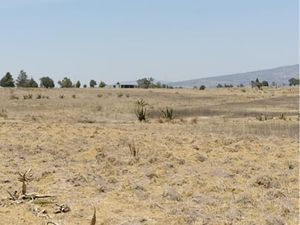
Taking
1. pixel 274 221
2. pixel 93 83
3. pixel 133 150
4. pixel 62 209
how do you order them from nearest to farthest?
pixel 274 221, pixel 62 209, pixel 133 150, pixel 93 83

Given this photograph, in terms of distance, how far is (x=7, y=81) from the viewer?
8144 cm

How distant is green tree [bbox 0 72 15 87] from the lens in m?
81.1

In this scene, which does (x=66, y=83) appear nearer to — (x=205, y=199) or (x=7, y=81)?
(x=7, y=81)

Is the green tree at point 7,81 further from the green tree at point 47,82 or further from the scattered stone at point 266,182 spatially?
the scattered stone at point 266,182

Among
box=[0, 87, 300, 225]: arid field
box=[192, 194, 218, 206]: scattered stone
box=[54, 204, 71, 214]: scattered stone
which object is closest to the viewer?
box=[0, 87, 300, 225]: arid field

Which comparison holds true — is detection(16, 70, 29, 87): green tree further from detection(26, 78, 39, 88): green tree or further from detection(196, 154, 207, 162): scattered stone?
detection(196, 154, 207, 162): scattered stone

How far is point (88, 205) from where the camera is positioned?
35.9 ft

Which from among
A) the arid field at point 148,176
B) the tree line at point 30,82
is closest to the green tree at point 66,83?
the tree line at point 30,82

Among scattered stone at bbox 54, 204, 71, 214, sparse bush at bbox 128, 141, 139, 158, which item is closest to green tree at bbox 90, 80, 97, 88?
sparse bush at bbox 128, 141, 139, 158

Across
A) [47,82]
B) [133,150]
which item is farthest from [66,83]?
[133,150]

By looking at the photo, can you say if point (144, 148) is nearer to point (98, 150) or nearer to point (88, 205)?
point (98, 150)

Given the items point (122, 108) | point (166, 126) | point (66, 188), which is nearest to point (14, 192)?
point (66, 188)

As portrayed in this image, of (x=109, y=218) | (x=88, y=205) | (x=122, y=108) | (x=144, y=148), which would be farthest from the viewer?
(x=122, y=108)

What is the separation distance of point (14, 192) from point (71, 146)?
738 cm
